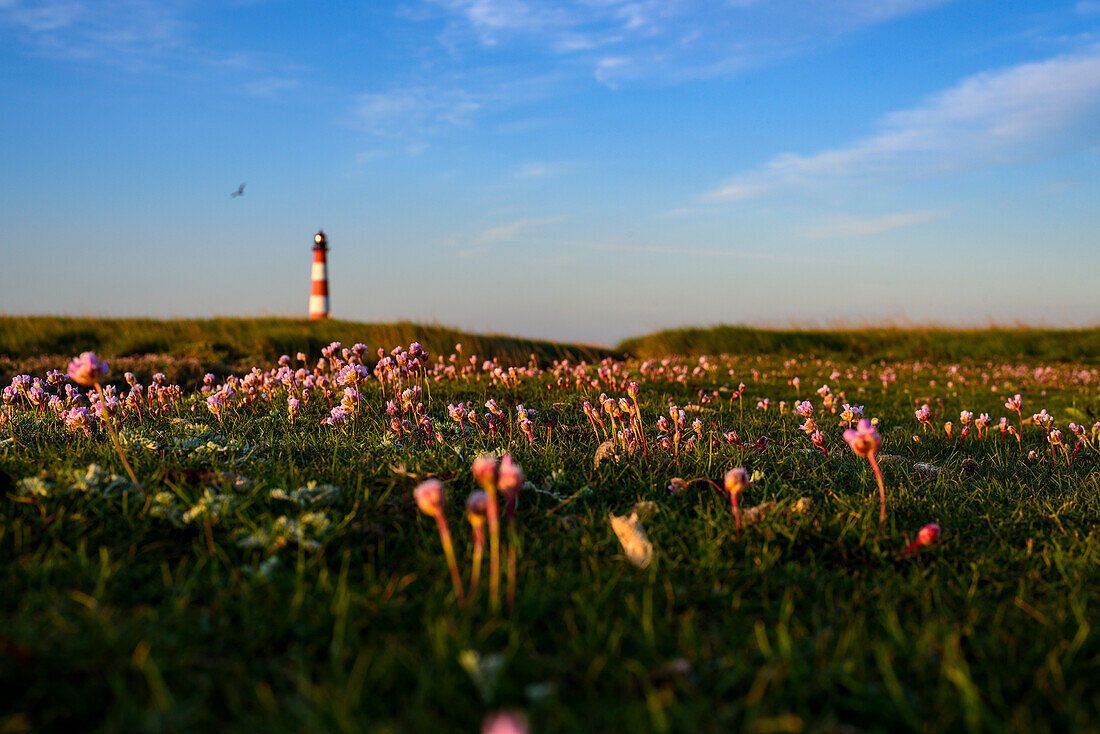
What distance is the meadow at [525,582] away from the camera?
241 centimetres

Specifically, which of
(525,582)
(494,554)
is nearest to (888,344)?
(525,582)

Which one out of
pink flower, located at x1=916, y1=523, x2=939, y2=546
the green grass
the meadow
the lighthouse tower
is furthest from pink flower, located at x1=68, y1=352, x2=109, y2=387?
the lighthouse tower

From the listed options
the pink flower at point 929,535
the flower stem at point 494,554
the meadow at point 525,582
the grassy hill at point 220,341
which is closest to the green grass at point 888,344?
the grassy hill at point 220,341

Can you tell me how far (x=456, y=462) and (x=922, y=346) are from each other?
22061 mm

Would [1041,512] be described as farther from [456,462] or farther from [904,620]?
[456,462]

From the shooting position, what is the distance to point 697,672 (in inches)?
103

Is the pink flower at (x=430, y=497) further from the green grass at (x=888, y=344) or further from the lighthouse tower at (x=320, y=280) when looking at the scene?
the lighthouse tower at (x=320, y=280)

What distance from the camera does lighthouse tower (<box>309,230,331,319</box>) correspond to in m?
43.0

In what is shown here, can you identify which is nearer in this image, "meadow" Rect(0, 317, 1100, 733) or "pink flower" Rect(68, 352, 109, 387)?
"meadow" Rect(0, 317, 1100, 733)

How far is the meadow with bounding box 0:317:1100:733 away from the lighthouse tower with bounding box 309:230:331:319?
38008 mm

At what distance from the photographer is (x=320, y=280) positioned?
4312 centimetres

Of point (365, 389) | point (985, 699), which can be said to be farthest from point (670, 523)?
point (365, 389)

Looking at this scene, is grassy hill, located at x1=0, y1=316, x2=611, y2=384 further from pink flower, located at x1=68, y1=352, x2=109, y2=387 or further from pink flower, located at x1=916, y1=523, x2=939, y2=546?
pink flower, located at x1=916, y1=523, x2=939, y2=546

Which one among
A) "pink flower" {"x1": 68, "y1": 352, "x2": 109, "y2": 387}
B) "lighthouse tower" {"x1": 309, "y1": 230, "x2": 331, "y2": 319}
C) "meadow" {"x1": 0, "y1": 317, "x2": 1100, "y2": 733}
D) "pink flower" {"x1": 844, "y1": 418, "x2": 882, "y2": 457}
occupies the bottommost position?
"meadow" {"x1": 0, "y1": 317, "x2": 1100, "y2": 733}
